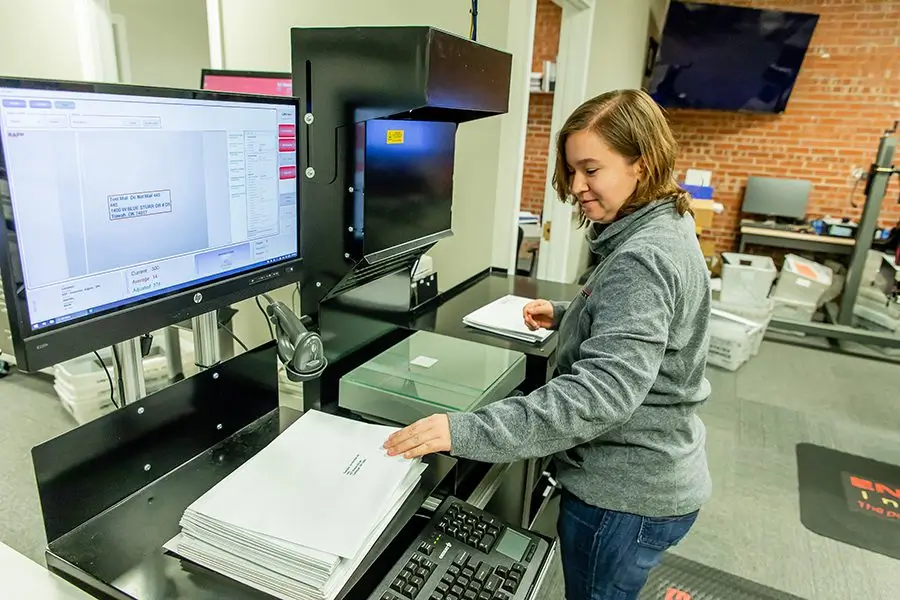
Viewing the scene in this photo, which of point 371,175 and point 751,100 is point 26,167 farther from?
point 751,100

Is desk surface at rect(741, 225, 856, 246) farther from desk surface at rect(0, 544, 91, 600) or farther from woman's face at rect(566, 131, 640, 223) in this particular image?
desk surface at rect(0, 544, 91, 600)

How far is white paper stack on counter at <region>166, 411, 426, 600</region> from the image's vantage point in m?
0.71

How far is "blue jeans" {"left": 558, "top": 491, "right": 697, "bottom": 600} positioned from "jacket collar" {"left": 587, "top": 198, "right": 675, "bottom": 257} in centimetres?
46

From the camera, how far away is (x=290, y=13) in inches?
83.4

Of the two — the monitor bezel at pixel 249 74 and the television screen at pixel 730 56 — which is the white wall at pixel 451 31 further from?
the television screen at pixel 730 56

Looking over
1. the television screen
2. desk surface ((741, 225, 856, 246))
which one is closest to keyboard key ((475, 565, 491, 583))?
desk surface ((741, 225, 856, 246))

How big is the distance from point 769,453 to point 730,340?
3.36ft

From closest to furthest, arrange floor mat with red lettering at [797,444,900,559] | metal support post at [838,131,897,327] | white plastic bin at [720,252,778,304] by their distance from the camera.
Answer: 1. floor mat with red lettering at [797,444,900,559]
2. metal support post at [838,131,897,327]
3. white plastic bin at [720,252,778,304]

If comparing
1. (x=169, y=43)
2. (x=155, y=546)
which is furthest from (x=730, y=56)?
(x=155, y=546)

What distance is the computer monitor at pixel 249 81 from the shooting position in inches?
69.6

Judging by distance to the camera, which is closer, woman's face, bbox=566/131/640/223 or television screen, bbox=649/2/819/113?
woman's face, bbox=566/131/640/223

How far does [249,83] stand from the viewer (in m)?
1.83

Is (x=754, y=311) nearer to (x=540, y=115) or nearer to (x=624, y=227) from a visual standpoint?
(x=540, y=115)

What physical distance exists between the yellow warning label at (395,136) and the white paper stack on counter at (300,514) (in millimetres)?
587
